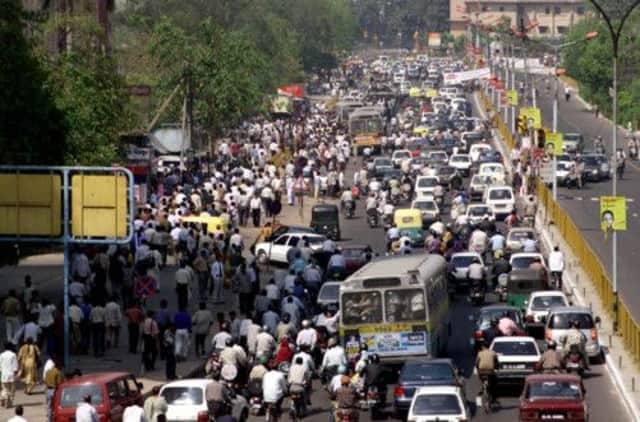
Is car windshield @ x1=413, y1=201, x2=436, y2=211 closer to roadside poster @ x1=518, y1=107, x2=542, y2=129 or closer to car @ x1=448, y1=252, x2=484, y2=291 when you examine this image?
roadside poster @ x1=518, y1=107, x2=542, y2=129

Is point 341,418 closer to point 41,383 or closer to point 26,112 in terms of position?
point 41,383

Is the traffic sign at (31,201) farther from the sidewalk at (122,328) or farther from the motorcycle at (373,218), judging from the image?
the motorcycle at (373,218)

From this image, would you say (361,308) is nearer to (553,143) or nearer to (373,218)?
(553,143)

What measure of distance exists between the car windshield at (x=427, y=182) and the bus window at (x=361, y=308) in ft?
128

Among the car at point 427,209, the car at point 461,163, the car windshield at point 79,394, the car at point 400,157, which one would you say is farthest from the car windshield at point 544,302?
the car at point 400,157

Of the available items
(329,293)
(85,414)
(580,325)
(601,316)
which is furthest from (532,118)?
(85,414)

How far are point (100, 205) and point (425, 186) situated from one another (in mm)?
38585

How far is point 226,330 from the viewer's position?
136 feet

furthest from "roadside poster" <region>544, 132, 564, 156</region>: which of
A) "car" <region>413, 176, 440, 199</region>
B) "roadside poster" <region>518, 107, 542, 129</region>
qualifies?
"roadside poster" <region>518, 107, 542, 129</region>

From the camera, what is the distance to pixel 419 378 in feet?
122

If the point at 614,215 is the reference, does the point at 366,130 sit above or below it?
above

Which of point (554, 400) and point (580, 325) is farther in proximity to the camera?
point (580, 325)

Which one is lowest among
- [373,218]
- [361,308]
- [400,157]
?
[361,308]

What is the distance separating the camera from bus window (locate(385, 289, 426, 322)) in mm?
40688
